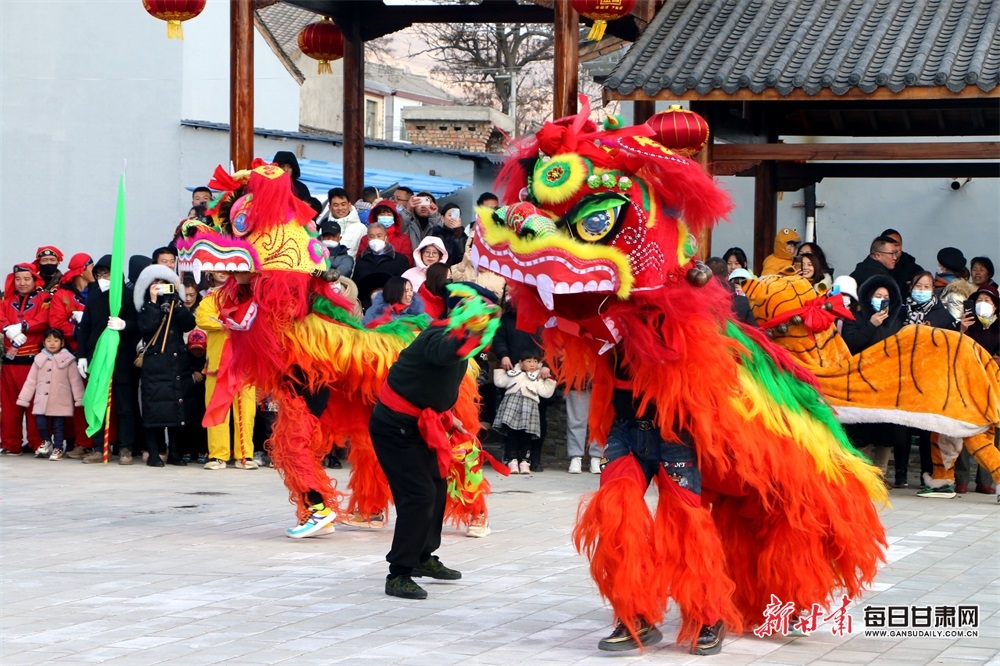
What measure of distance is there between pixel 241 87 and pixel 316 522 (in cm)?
470

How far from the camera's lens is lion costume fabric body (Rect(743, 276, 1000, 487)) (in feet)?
31.2

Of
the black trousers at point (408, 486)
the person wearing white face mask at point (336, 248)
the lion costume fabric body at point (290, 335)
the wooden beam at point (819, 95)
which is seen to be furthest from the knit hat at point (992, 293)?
the black trousers at point (408, 486)

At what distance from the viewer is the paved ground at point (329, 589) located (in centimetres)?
534

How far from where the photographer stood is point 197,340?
454 inches

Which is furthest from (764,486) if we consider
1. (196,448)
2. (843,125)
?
(843,125)

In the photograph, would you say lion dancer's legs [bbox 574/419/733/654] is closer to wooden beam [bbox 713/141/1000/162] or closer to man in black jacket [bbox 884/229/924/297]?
wooden beam [bbox 713/141/1000/162]

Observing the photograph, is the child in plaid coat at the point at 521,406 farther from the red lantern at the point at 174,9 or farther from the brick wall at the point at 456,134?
the brick wall at the point at 456,134

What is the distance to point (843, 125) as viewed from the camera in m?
14.4

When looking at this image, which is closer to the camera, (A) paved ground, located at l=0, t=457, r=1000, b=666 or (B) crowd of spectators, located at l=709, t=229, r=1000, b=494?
(A) paved ground, located at l=0, t=457, r=1000, b=666

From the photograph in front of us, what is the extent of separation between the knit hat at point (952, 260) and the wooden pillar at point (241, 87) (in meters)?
5.88

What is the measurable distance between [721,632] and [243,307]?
371cm

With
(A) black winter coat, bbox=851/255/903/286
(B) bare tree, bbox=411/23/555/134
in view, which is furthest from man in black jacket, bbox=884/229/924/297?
(B) bare tree, bbox=411/23/555/134

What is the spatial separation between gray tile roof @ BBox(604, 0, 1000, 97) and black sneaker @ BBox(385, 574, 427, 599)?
5.57 meters

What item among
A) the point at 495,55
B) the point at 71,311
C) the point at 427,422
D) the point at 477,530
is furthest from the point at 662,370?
the point at 495,55
